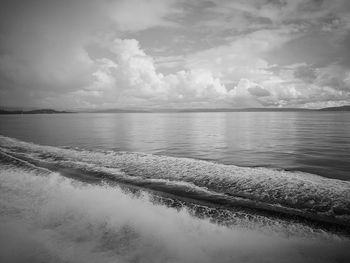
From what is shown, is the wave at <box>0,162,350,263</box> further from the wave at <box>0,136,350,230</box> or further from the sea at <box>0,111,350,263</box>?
the wave at <box>0,136,350,230</box>

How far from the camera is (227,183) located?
35.5ft

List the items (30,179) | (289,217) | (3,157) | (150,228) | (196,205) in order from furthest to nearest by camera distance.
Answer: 1. (3,157)
2. (30,179)
3. (196,205)
4. (289,217)
5. (150,228)

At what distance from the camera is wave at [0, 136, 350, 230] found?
823cm

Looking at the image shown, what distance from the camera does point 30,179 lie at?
11.6 meters

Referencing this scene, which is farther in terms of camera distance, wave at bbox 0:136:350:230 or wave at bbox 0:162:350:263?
wave at bbox 0:136:350:230

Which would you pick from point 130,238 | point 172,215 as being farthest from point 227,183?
point 130,238

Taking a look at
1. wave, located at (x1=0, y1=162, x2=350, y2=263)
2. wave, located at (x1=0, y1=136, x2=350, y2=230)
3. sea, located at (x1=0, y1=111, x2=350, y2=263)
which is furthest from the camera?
wave, located at (x1=0, y1=136, x2=350, y2=230)

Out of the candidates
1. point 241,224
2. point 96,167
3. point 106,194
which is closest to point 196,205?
point 241,224

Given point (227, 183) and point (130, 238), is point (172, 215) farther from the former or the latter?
point (227, 183)

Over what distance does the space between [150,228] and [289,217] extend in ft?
15.2

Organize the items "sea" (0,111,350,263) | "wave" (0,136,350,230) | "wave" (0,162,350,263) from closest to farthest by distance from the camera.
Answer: "wave" (0,162,350,263) < "sea" (0,111,350,263) < "wave" (0,136,350,230)

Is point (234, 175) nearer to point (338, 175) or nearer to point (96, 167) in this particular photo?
point (338, 175)

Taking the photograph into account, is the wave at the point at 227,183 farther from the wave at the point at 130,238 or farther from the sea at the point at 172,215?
the wave at the point at 130,238

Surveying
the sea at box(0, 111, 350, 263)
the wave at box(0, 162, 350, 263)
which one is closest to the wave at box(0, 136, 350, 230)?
the sea at box(0, 111, 350, 263)
